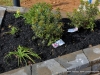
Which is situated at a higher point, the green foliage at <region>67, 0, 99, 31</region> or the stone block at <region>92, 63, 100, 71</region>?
the green foliage at <region>67, 0, 99, 31</region>

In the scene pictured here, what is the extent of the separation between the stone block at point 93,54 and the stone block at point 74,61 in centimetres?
5

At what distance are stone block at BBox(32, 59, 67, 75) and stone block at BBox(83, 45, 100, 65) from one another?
0.37 meters

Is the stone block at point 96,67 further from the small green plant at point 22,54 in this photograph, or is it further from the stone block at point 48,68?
the small green plant at point 22,54

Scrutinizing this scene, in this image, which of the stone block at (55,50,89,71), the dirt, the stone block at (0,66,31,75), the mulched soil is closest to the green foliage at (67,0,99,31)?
the mulched soil

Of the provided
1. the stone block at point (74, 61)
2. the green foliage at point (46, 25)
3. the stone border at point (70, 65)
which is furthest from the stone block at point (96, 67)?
the green foliage at point (46, 25)

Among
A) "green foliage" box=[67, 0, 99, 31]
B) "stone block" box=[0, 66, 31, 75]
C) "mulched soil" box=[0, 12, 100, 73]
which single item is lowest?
"stone block" box=[0, 66, 31, 75]

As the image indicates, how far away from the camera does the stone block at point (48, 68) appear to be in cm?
290

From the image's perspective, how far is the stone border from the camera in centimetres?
A: 292

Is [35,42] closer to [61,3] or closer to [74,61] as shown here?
[74,61]

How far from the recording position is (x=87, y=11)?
356 cm

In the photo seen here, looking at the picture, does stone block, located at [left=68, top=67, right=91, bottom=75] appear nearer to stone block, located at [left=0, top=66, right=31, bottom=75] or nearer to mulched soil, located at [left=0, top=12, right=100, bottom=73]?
mulched soil, located at [left=0, top=12, right=100, bottom=73]

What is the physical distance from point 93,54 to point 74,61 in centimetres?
27

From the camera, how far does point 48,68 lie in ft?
9.70

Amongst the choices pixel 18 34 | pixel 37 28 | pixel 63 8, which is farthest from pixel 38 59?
pixel 63 8
